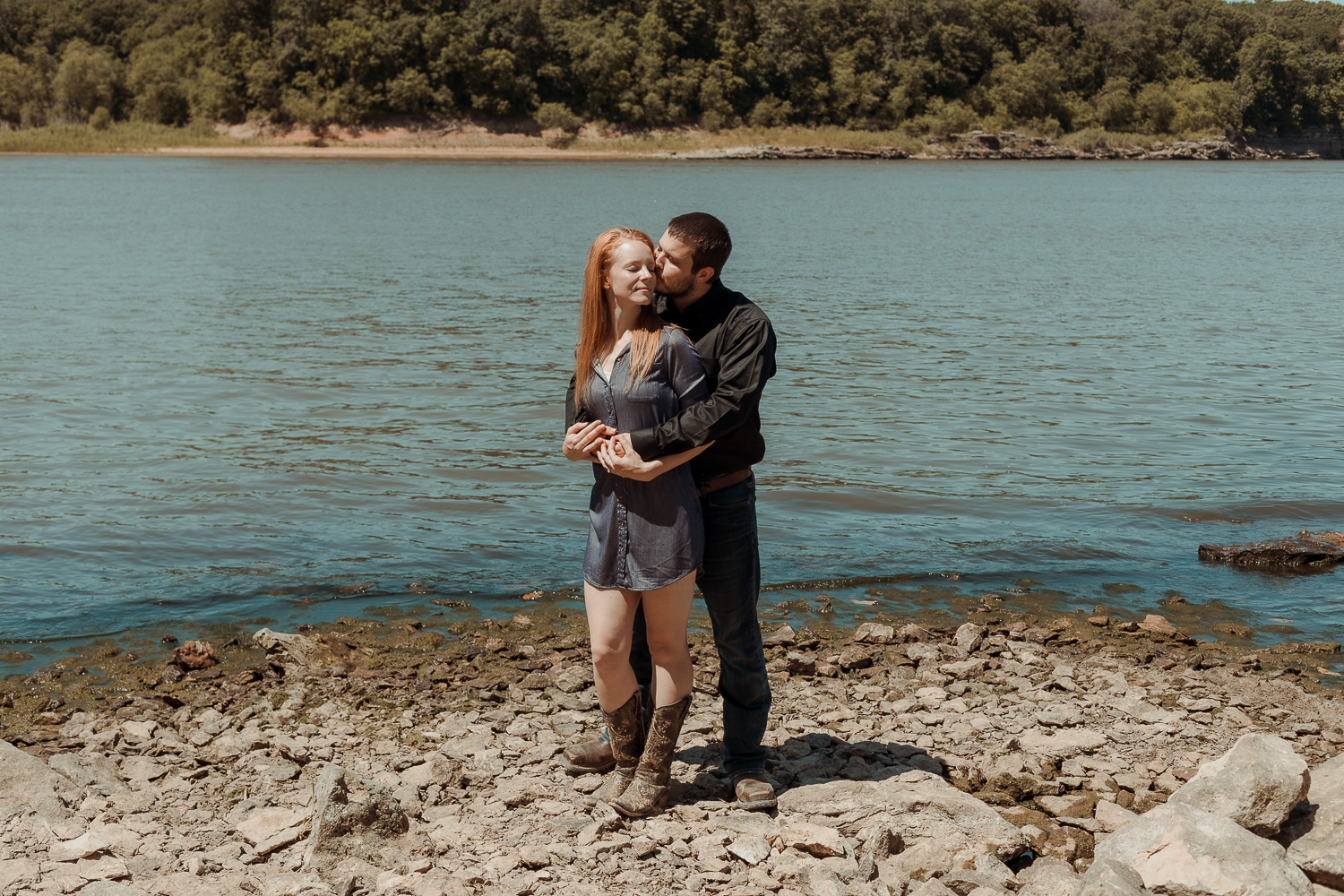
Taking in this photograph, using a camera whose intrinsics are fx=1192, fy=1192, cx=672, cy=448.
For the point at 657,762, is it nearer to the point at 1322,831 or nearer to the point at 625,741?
the point at 625,741

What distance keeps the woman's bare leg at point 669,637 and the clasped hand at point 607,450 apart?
0.51 meters

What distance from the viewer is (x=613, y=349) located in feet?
15.4

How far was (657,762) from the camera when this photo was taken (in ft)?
16.1

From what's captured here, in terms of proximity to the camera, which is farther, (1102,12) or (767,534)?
(1102,12)

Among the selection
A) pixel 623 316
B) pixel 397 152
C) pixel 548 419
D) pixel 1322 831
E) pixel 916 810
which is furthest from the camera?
pixel 397 152

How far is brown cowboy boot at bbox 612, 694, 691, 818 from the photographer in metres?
4.90

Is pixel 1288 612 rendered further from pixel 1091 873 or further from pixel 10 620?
pixel 10 620

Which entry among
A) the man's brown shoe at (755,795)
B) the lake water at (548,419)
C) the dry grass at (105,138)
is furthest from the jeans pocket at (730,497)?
the dry grass at (105,138)

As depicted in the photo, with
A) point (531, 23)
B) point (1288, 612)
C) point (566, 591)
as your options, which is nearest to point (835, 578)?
point (566, 591)

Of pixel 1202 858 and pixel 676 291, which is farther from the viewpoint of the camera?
pixel 676 291

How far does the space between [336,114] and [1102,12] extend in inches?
3616

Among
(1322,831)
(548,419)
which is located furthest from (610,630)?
(548,419)

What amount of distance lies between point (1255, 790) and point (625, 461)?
265 centimetres

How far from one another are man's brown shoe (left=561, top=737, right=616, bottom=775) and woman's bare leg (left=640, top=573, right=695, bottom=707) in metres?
0.45
